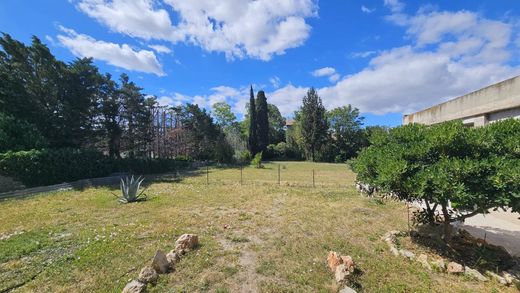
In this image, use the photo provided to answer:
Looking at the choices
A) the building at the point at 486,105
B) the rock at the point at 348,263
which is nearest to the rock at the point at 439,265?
the rock at the point at 348,263

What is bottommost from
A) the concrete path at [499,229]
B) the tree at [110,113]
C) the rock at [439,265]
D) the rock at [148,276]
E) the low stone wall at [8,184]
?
the concrete path at [499,229]

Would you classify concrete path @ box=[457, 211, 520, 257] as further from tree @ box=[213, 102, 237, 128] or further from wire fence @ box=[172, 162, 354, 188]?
tree @ box=[213, 102, 237, 128]

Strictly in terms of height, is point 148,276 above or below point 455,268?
above

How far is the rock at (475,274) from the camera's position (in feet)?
11.0

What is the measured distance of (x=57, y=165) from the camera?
1204cm

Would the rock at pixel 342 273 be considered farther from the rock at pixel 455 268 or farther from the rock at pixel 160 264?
the rock at pixel 160 264

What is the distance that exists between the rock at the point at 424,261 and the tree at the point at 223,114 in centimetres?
4070

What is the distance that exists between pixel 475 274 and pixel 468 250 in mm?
930

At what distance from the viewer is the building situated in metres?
5.84

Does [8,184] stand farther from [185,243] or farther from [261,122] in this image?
[261,122]

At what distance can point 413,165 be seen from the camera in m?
3.78

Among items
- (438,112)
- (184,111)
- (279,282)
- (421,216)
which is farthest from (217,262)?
(184,111)

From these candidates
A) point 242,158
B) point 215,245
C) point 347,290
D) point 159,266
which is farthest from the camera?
point 242,158

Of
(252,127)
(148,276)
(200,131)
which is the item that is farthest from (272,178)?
(252,127)
